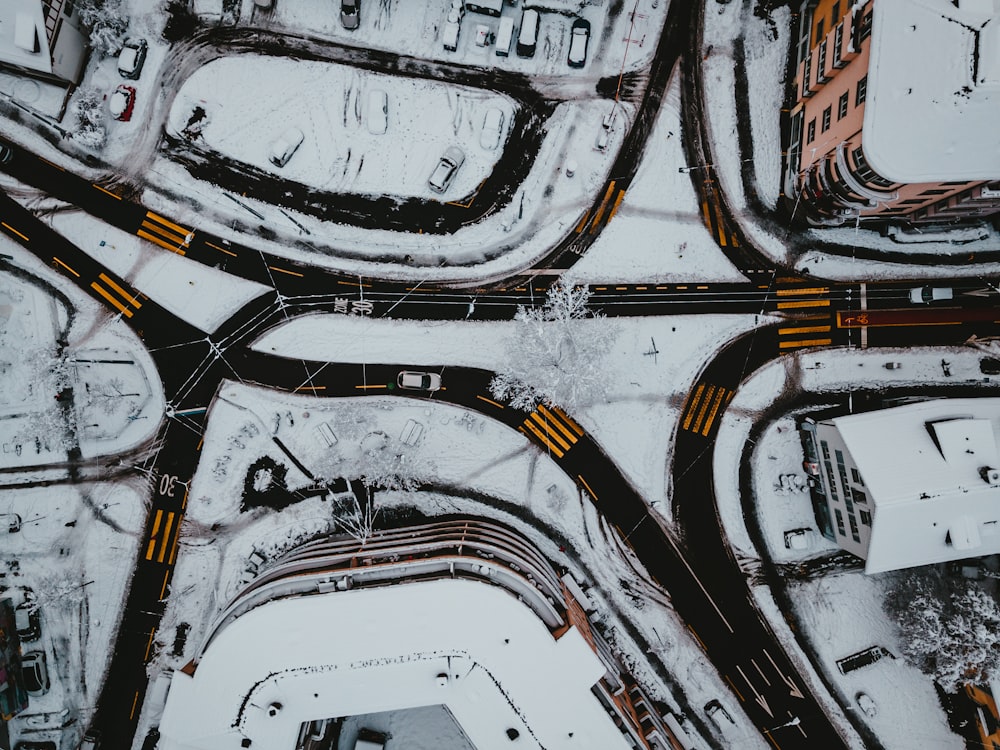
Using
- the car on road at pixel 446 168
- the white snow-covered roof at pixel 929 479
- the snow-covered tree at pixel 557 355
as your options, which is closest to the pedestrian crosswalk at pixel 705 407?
the snow-covered tree at pixel 557 355

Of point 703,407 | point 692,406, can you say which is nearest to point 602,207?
point 692,406

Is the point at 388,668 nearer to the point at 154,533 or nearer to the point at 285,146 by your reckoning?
the point at 154,533

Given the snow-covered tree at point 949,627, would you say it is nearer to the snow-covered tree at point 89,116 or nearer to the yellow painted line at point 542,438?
the yellow painted line at point 542,438

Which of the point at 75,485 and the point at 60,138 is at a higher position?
the point at 60,138

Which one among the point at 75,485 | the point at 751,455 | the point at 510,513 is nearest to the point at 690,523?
the point at 751,455

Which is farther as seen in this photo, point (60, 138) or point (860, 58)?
point (60, 138)

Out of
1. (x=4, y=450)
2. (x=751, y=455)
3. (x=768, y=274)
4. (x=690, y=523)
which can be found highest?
(x=768, y=274)

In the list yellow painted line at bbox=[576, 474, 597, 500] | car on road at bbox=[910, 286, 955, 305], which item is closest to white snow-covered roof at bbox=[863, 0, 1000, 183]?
car on road at bbox=[910, 286, 955, 305]

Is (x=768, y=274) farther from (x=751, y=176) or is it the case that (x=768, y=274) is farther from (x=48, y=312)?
(x=48, y=312)
